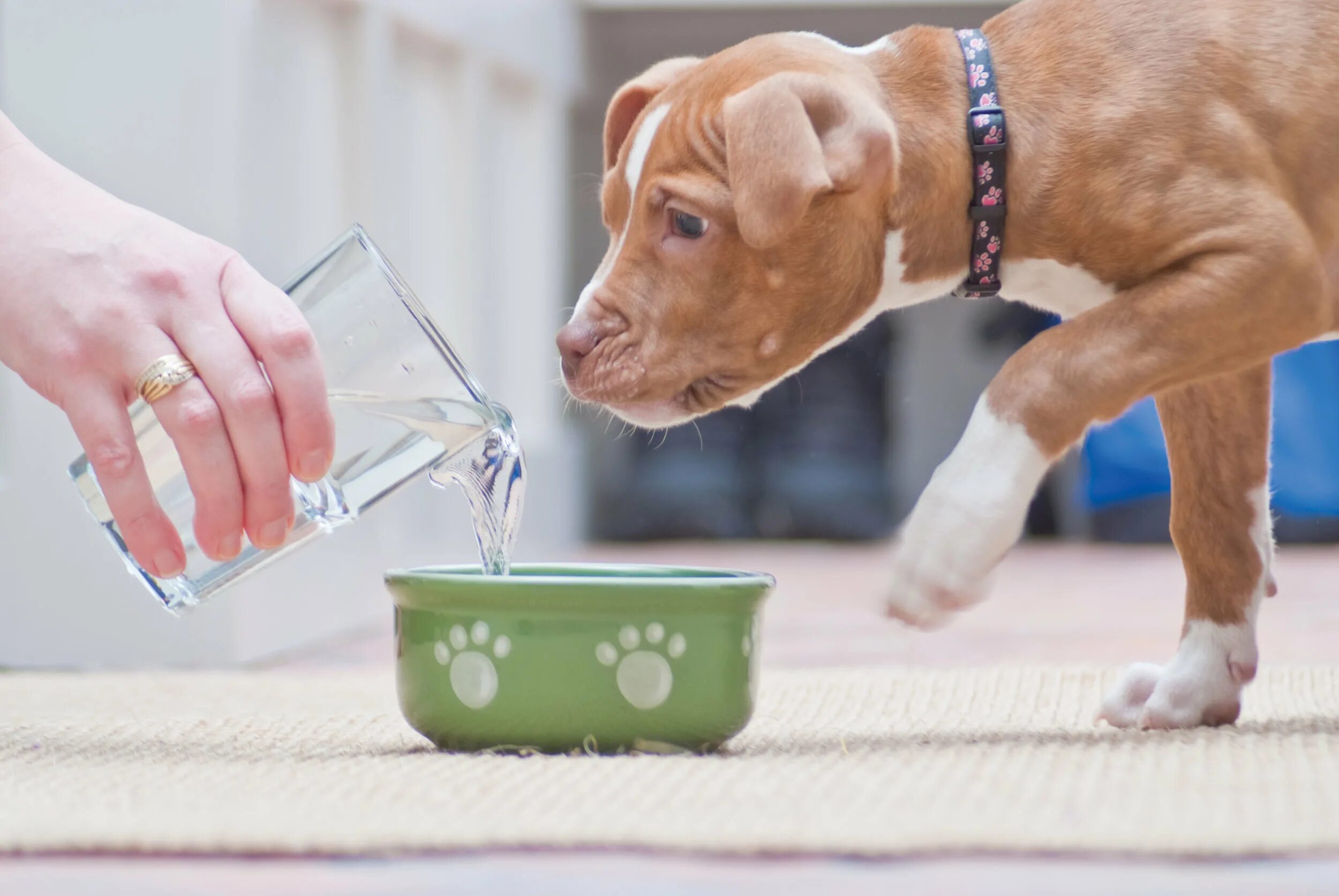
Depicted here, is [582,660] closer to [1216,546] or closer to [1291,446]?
[1216,546]

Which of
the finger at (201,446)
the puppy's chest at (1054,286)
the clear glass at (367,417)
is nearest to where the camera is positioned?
the finger at (201,446)

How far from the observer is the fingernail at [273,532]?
111 centimetres

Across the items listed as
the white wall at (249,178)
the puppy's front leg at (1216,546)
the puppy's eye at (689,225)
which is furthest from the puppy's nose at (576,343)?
the white wall at (249,178)

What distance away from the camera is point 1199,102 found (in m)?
1.27

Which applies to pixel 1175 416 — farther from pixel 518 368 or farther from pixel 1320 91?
pixel 518 368

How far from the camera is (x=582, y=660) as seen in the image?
3.72 ft

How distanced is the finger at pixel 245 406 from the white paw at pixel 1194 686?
732 mm

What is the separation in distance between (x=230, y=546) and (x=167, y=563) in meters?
0.06

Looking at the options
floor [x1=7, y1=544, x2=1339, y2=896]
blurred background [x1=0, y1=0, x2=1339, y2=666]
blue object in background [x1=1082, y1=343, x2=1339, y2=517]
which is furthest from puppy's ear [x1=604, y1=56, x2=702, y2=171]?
blue object in background [x1=1082, y1=343, x2=1339, y2=517]

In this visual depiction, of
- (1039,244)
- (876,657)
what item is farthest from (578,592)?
(876,657)

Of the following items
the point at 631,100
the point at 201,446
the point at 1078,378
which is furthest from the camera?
the point at 631,100

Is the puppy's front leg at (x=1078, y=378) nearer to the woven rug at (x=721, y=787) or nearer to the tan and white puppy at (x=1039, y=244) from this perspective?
the tan and white puppy at (x=1039, y=244)

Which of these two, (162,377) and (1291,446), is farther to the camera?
(1291,446)

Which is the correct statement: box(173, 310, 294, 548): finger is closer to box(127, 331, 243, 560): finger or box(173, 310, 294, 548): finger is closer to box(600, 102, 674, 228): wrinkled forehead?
box(127, 331, 243, 560): finger
